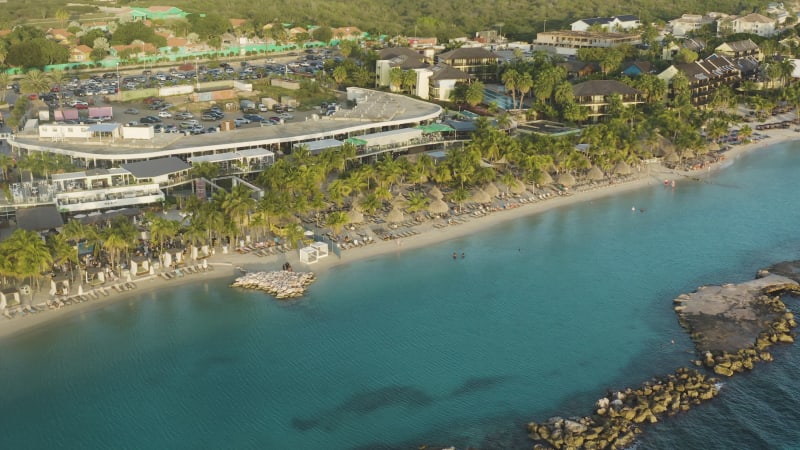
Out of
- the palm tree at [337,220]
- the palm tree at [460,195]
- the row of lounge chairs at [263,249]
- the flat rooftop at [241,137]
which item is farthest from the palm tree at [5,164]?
the palm tree at [460,195]

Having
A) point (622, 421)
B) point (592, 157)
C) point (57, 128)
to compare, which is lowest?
point (622, 421)

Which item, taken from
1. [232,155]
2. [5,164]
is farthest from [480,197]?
[5,164]

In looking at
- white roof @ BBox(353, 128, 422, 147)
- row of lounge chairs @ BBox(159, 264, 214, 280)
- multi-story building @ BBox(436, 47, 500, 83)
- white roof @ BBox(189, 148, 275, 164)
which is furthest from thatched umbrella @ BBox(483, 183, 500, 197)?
multi-story building @ BBox(436, 47, 500, 83)

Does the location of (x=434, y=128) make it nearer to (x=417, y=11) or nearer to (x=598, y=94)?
(x=598, y=94)

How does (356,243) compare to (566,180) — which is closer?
(356,243)

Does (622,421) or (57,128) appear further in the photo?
(57,128)

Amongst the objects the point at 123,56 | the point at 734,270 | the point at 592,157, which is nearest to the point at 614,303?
the point at 734,270

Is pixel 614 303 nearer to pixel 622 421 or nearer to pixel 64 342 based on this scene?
pixel 622 421
